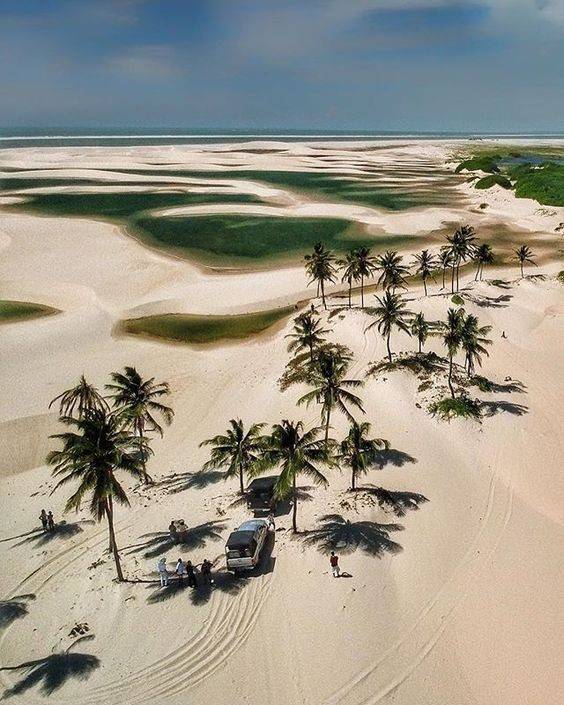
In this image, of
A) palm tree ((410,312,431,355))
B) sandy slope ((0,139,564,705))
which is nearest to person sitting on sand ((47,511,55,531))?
sandy slope ((0,139,564,705))

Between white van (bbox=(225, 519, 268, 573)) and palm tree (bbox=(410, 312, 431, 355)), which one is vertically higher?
palm tree (bbox=(410, 312, 431, 355))

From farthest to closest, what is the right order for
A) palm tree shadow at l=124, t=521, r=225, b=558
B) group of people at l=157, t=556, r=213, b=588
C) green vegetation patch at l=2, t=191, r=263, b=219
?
green vegetation patch at l=2, t=191, r=263, b=219 → palm tree shadow at l=124, t=521, r=225, b=558 → group of people at l=157, t=556, r=213, b=588

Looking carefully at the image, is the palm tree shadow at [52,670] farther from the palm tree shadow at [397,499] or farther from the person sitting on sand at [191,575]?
the palm tree shadow at [397,499]

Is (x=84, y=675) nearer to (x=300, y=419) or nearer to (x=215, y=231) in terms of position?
(x=300, y=419)

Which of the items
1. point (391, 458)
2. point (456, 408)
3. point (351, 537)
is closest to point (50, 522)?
point (351, 537)

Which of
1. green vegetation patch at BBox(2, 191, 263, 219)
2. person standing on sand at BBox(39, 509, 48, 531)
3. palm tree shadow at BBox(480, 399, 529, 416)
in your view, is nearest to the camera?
person standing on sand at BBox(39, 509, 48, 531)

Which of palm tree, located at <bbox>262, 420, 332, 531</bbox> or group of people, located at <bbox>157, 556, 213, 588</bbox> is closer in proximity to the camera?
group of people, located at <bbox>157, 556, 213, 588</bbox>

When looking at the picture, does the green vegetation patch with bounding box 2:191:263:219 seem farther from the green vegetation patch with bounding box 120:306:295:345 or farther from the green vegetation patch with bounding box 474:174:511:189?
the green vegetation patch with bounding box 474:174:511:189

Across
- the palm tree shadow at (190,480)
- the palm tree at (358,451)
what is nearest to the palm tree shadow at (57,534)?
the palm tree shadow at (190,480)
